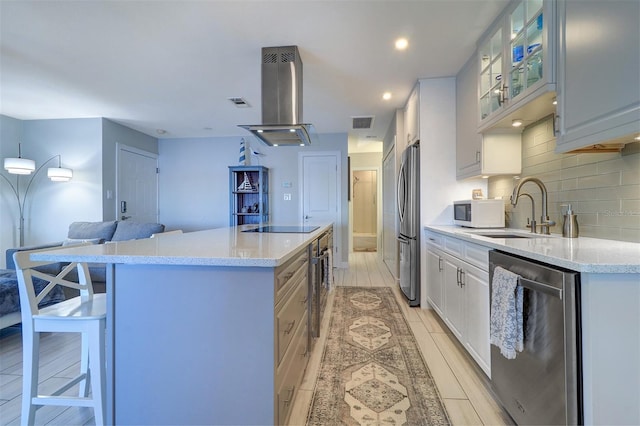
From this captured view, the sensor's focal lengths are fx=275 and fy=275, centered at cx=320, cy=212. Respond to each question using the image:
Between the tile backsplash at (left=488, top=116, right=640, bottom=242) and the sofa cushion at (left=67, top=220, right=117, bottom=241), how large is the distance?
483 cm

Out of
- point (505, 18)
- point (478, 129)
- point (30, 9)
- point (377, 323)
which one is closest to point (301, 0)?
point (505, 18)

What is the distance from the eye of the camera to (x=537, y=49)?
5.27 ft

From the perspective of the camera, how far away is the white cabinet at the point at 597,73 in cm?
105

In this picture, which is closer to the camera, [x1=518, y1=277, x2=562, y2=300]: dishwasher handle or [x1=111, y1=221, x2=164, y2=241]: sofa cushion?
[x1=518, y1=277, x2=562, y2=300]: dishwasher handle

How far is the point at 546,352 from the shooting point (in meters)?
1.08

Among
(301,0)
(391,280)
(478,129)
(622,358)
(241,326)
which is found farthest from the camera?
(391,280)

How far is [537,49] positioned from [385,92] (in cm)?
195

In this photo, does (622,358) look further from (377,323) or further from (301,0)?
(301,0)

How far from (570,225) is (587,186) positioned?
0.25 meters

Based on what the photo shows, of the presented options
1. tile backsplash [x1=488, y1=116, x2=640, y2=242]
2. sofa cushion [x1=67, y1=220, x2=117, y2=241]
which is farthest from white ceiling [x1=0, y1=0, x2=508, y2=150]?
sofa cushion [x1=67, y1=220, x2=117, y2=241]

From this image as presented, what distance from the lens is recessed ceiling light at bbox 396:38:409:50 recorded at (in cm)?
235

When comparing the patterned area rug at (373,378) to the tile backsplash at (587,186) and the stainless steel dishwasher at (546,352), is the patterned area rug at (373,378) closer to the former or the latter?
the stainless steel dishwasher at (546,352)

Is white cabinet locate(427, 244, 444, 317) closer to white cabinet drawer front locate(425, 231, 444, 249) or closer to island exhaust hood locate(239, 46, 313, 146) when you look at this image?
white cabinet drawer front locate(425, 231, 444, 249)

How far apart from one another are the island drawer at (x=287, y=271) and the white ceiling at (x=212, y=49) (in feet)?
5.81
